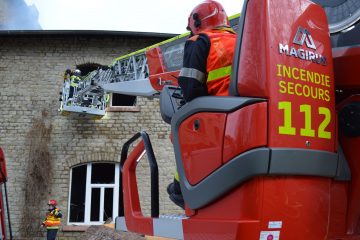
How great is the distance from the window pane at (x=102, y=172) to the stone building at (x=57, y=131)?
32mm

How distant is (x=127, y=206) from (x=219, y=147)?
1.11 m

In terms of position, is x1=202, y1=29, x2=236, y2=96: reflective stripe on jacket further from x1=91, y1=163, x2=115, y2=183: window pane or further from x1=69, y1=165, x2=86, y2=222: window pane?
x1=69, y1=165, x2=86, y2=222: window pane

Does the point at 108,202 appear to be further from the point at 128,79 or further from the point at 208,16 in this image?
the point at 208,16

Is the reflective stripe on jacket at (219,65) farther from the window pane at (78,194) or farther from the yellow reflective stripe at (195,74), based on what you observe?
the window pane at (78,194)

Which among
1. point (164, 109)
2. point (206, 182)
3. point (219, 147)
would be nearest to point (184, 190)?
point (206, 182)

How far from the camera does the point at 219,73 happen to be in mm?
2570

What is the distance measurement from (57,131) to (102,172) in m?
1.94

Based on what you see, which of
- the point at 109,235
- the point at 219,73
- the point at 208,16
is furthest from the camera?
the point at 109,235

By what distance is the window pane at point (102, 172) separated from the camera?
1517 cm

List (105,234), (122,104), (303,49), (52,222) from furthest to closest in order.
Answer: (122,104) < (52,222) < (105,234) < (303,49)

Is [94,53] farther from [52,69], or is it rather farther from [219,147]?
[219,147]

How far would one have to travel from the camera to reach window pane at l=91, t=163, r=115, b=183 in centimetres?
1517

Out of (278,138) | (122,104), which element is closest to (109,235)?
(278,138)

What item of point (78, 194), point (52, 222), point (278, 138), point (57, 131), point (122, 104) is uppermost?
point (122, 104)
